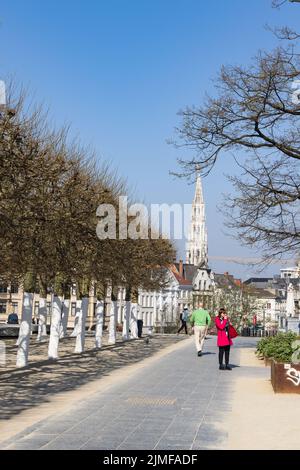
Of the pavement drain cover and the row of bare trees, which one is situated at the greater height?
the row of bare trees

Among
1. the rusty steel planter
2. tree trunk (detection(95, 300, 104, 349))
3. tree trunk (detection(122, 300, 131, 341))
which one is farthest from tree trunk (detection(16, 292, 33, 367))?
tree trunk (detection(122, 300, 131, 341))

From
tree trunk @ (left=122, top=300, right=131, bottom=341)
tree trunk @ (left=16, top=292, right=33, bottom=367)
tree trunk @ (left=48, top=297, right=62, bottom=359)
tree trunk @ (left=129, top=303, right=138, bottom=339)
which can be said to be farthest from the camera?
tree trunk @ (left=129, top=303, right=138, bottom=339)

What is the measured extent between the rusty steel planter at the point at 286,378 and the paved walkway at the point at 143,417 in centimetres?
107

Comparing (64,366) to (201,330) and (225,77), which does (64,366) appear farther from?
(225,77)

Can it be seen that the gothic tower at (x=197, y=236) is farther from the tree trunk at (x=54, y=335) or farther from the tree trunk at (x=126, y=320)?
the tree trunk at (x=54, y=335)

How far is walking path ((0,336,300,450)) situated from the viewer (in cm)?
919

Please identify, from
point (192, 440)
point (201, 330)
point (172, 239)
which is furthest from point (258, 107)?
point (172, 239)

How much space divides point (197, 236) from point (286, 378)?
162 metres

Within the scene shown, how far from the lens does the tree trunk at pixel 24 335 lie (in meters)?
20.6

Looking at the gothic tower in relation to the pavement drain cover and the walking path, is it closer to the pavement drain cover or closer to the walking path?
the walking path

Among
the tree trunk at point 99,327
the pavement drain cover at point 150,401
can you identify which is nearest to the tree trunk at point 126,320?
the tree trunk at point 99,327

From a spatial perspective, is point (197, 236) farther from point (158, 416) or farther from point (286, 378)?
point (158, 416)

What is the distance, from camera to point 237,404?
13.4 meters
